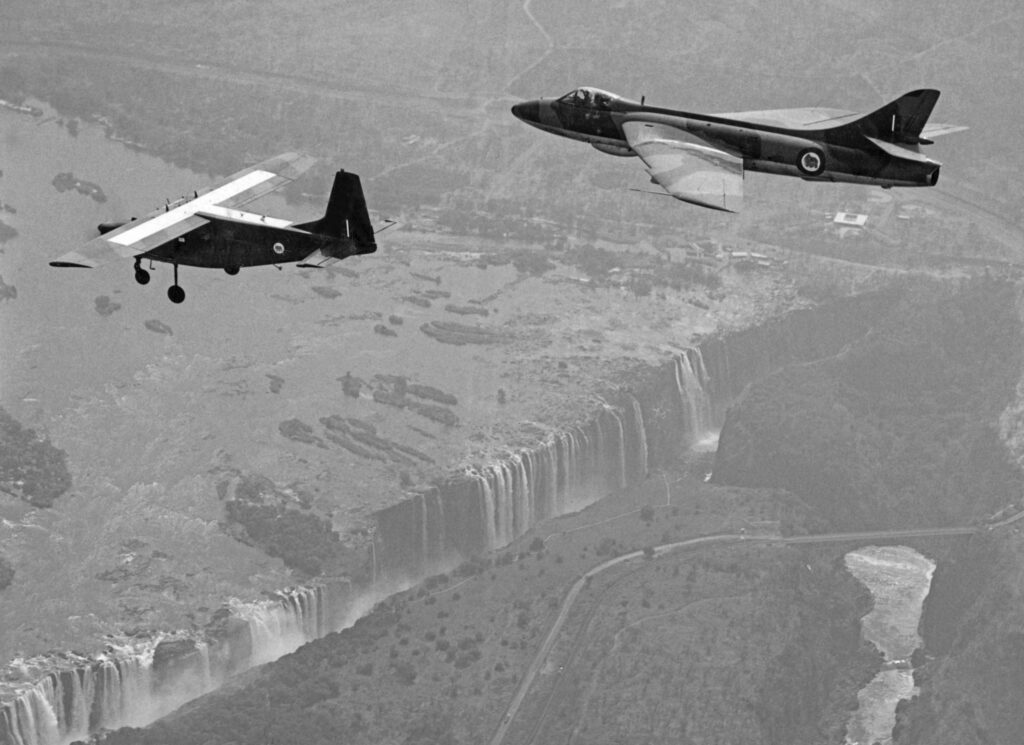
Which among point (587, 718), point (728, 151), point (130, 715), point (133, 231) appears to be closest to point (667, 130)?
point (728, 151)

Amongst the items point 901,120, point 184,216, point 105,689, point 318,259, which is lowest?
point 105,689

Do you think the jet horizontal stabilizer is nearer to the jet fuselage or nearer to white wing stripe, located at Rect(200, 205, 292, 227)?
the jet fuselage

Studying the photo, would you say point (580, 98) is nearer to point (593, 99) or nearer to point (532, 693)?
point (593, 99)

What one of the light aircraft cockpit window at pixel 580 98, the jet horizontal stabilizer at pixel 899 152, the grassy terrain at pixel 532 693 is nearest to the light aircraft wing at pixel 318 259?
the light aircraft cockpit window at pixel 580 98

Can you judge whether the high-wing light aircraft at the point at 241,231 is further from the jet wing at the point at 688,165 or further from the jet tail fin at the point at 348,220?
the jet wing at the point at 688,165

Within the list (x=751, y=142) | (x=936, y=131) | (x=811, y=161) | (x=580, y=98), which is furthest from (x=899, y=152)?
(x=580, y=98)

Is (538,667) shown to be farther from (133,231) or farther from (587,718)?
(133,231)

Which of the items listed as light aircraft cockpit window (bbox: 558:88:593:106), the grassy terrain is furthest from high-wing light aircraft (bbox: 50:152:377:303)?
the grassy terrain
